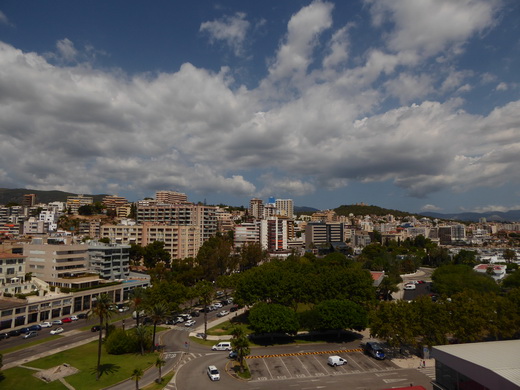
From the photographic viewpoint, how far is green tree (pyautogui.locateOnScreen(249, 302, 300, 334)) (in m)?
65.6

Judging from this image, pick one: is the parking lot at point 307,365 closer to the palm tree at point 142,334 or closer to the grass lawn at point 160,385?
the grass lawn at point 160,385

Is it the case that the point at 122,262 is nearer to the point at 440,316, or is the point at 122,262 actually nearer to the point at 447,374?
the point at 440,316

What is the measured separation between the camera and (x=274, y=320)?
65.8m

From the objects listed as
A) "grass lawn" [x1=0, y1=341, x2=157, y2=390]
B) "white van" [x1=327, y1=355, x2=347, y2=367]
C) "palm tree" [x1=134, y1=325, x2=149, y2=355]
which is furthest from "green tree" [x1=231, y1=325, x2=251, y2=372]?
"palm tree" [x1=134, y1=325, x2=149, y2=355]

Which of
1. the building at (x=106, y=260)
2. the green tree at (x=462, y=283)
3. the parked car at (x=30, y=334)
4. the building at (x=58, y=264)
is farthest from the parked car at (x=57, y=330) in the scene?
the green tree at (x=462, y=283)

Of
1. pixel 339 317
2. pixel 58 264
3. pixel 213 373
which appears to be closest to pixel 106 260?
pixel 58 264

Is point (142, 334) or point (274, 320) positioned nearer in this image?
point (142, 334)

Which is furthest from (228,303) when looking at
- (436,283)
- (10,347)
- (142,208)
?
(142,208)

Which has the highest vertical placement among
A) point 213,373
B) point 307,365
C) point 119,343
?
point 119,343

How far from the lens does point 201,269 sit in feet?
399

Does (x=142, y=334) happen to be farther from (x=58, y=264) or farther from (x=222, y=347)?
(x=58, y=264)

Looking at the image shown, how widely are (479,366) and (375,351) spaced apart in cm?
2867

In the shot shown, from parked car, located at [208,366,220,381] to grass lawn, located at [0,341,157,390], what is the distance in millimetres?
11453

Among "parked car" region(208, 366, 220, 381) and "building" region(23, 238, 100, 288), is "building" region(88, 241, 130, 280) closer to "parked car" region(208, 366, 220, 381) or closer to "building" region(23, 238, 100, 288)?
"building" region(23, 238, 100, 288)
